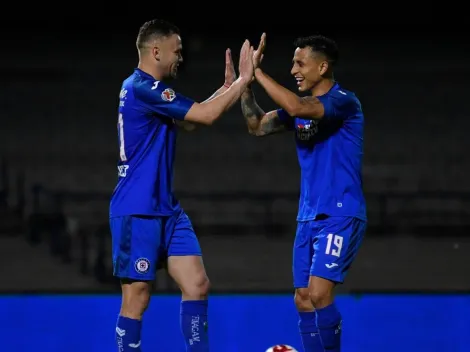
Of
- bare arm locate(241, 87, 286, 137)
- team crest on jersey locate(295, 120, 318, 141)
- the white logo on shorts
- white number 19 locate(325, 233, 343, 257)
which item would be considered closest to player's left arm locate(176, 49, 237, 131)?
bare arm locate(241, 87, 286, 137)

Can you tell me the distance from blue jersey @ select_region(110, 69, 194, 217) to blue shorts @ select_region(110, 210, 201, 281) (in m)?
0.04

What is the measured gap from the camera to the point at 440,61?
11516 mm

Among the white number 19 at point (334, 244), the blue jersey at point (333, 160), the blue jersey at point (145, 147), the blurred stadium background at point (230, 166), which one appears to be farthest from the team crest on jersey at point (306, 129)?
the blurred stadium background at point (230, 166)

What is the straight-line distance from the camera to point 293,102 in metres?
3.46

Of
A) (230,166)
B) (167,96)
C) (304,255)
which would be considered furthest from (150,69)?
(230,166)

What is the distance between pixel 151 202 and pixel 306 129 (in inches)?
29.9

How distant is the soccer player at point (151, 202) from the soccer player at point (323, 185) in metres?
0.36

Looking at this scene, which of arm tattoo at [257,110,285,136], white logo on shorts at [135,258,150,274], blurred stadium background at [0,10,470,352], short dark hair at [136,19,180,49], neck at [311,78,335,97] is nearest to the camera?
white logo on shorts at [135,258,150,274]

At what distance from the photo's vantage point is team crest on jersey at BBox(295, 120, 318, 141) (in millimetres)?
3672

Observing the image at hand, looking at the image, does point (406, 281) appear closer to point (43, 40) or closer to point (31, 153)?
point (31, 153)

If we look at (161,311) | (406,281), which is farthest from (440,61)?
(161,311)

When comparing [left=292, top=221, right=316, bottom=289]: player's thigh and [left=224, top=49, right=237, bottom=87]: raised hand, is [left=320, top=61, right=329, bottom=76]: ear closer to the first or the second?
[left=224, top=49, right=237, bottom=87]: raised hand

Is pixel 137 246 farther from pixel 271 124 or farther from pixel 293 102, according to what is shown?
pixel 271 124

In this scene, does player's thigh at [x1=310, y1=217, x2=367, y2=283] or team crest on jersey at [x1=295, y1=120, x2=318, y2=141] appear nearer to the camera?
player's thigh at [x1=310, y1=217, x2=367, y2=283]
